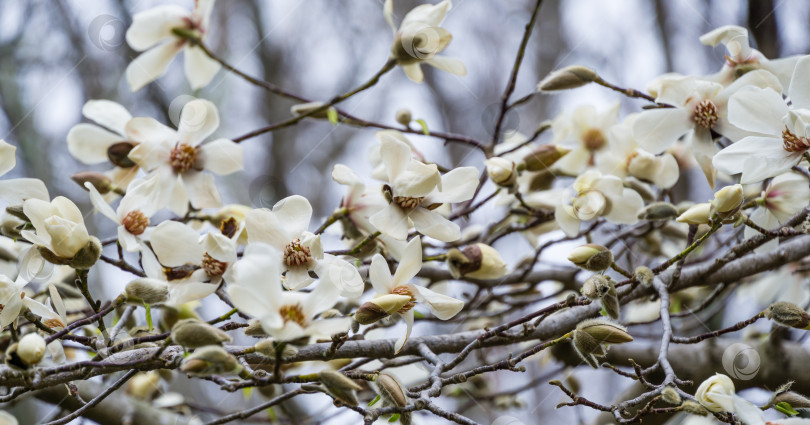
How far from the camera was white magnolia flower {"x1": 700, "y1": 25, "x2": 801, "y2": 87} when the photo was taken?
104 cm

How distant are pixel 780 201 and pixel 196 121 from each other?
2.66ft

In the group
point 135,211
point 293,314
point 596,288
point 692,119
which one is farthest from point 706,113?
point 135,211

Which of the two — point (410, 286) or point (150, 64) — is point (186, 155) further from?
point (410, 286)

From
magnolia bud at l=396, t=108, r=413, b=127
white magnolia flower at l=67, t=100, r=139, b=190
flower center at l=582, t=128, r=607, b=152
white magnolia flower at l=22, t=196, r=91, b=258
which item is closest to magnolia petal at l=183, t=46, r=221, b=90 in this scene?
white magnolia flower at l=67, t=100, r=139, b=190

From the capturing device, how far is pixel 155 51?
1.16 meters

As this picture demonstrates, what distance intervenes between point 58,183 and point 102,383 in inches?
68.7

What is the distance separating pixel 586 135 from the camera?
1.32m

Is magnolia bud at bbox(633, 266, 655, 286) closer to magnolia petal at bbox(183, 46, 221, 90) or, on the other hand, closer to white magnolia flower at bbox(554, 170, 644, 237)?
white magnolia flower at bbox(554, 170, 644, 237)

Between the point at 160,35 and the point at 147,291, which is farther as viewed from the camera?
the point at 160,35

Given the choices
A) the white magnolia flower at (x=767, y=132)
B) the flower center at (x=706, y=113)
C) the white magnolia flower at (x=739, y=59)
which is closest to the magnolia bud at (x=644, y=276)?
the white magnolia flower at (x=767, y=132)

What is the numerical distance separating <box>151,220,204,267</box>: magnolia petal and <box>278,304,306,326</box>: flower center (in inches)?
8.9

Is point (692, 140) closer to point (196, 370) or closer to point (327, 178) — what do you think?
point (196, 370)

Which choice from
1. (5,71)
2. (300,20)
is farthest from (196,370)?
(300,20)

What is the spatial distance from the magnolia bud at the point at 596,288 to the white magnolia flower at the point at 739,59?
43 centimetres
